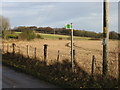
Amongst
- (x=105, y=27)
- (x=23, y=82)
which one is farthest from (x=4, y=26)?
(x=105, y=27)

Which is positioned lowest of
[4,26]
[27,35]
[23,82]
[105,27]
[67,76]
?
[23,82]

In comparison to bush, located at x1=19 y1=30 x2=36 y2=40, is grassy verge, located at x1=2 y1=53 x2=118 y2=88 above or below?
below

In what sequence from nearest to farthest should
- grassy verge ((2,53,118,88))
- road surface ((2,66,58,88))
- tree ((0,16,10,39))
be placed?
grassy verge ((2,53,118,88)), road surface ((2,66,58,88)), tree ((0,16,10,39))

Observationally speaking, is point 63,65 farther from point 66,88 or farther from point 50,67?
point 66,88

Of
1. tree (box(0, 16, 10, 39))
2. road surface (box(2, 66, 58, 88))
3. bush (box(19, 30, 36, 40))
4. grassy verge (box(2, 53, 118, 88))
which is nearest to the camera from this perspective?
grassy verge (box(2, 53, 118, 88))

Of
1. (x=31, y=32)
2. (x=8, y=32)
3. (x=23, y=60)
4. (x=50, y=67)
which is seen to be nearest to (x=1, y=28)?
(x=8, y=32)

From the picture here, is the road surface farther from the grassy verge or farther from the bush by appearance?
the bush

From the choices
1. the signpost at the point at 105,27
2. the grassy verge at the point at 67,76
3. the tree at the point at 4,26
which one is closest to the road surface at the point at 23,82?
the grassy verge at the point at 67,76

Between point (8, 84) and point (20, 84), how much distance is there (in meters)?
0.53

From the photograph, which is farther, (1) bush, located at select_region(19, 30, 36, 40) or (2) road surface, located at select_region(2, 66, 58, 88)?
(1) bush, located at select_region(19, 30, 36, 40)

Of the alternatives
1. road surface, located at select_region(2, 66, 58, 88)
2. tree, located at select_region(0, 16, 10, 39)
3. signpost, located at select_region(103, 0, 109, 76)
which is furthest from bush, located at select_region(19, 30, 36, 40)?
signpost, located at select_region(103, 0, 109, 76)

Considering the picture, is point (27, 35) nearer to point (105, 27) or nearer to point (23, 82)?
point (23, 82)

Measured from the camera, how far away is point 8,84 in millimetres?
8383

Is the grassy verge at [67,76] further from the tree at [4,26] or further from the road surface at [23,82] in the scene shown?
the tree at [4,26]
